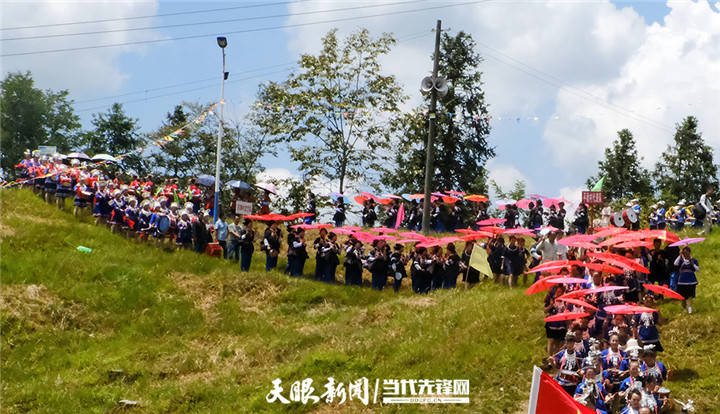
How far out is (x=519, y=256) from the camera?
22766 mm

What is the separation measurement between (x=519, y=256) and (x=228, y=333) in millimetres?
9220

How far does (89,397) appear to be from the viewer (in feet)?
61.3

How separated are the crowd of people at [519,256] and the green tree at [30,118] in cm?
3524

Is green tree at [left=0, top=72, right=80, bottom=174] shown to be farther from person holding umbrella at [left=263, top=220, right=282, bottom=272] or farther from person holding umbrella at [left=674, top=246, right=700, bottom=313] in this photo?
person holding umbrella at [left=674, top=246, right=700, bottom=313]

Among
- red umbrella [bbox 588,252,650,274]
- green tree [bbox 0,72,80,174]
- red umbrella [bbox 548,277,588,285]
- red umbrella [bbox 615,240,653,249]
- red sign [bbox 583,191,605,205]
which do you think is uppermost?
green tree [bbox 0,72,80,174]

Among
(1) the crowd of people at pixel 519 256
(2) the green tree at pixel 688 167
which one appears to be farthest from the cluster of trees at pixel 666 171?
(1) the crowd of people at pixel 519 256

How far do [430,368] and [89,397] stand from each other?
871 centimetres

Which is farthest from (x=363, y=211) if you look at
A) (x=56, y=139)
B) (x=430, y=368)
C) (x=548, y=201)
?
(x=56, y=139)

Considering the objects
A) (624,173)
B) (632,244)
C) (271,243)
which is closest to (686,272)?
(632,244)

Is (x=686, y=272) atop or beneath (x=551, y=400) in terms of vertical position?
atop

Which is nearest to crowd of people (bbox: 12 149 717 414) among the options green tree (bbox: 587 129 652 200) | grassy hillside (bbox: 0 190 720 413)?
grassy hillside (bbox: 0 190 720 413)

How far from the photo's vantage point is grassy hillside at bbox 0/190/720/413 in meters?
17.5

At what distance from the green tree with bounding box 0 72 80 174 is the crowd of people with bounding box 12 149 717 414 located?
35237mm

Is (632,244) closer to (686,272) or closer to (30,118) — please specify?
(686,272)
